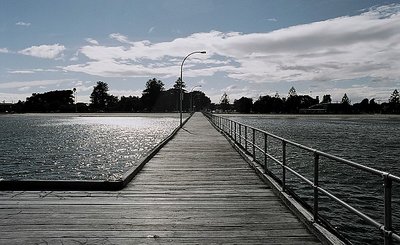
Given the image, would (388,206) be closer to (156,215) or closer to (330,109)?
(156,215)

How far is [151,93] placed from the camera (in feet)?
617

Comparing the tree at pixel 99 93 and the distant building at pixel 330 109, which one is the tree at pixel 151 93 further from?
the distant building at pixel 330 109

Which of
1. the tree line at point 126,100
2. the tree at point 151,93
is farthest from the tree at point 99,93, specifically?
the tree at point 151,93

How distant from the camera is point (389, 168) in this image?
Answer: 2095cm

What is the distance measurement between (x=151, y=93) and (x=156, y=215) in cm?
18333

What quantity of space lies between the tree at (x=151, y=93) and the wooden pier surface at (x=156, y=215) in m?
180

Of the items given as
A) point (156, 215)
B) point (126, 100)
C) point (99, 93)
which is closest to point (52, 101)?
point (99, 93)

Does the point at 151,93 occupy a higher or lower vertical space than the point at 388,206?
higher

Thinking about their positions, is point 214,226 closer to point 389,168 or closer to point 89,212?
point 89,212

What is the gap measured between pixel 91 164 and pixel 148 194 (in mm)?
15298

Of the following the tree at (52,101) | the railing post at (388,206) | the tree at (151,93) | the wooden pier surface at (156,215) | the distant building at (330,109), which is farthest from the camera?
the distant building at (330,109)

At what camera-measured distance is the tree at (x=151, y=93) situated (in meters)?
188

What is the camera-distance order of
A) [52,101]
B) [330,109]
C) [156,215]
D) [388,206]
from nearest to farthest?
[388,206] < [156,215] < [52,101] < [330,109]

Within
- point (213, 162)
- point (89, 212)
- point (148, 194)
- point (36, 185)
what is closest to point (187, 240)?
point (89, 212)
